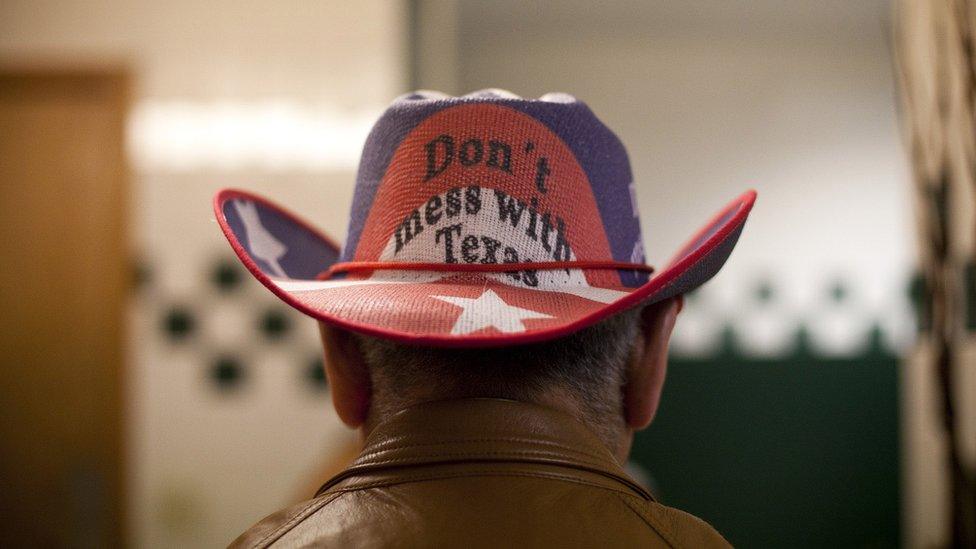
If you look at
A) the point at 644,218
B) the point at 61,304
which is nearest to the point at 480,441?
the point at 61,304

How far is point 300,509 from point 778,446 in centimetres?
278

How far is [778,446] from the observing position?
116 inches

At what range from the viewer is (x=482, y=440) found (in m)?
0.56

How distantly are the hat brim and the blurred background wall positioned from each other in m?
1.49

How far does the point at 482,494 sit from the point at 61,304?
9.02 ft

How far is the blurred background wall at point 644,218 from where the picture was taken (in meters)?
2.61

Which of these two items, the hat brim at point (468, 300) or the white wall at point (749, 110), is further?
the white wall at point (749, 110)

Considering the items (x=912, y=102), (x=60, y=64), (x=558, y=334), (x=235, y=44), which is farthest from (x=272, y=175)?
(x=558, y=334)

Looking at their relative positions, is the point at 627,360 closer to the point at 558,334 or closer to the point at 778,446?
the point at 558,334

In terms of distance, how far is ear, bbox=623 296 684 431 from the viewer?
0.74m

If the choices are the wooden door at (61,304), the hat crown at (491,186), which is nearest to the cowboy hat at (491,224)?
the hat crown at (491,186)

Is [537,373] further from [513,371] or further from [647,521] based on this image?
[647,521]

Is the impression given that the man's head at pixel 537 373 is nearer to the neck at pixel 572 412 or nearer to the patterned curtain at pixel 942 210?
Answer: the neck at pixel 572 412

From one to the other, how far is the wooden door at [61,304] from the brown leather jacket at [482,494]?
244 centimetres
